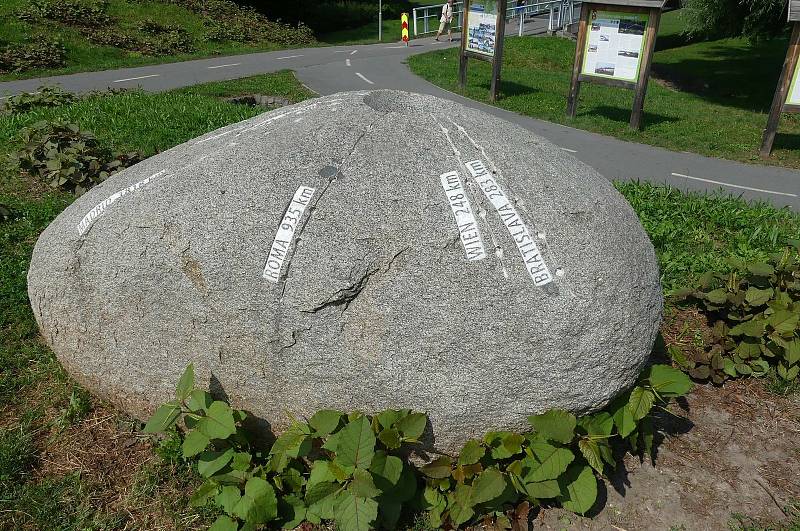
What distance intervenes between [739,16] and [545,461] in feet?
58.3

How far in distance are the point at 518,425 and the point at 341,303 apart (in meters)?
1.05

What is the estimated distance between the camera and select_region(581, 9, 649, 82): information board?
11211 mm

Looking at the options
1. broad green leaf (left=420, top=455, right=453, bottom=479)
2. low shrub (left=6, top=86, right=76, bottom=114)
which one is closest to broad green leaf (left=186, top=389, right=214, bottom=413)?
broad green leaf (left=420, top=455, right=453, bottom=479)

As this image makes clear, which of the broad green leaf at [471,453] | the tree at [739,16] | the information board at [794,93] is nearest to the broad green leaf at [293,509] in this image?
the broad green leaf at [471,453]

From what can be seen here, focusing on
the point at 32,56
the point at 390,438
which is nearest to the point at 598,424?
the point at 390,438

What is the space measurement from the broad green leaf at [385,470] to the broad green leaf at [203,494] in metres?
0.84

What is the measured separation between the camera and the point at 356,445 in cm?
263

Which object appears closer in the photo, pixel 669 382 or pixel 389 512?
pixel 389 512

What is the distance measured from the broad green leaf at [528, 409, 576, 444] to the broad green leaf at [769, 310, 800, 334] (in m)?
1.88

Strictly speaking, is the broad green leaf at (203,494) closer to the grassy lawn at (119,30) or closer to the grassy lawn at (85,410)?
the grassy lawn at (85,410)

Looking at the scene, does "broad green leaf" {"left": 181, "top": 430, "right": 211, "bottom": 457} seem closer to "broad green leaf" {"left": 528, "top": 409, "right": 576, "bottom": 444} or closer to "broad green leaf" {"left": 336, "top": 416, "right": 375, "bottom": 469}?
"broad green leaf" {"left": 336, "top": 416, "right": 375, "bottom": 469}

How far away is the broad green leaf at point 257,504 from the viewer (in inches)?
108

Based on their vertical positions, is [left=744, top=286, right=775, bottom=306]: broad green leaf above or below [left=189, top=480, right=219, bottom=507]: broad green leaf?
above

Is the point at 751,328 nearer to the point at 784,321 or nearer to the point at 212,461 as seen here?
the point at 784,321
